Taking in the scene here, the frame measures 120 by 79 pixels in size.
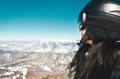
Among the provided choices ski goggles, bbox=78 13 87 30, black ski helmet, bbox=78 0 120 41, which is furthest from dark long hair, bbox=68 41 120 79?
ski goggles, bbox=78 13 87 30

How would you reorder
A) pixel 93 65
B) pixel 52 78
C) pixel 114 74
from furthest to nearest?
pixel 52 78 < pixel 93 65 < pixel 114 74

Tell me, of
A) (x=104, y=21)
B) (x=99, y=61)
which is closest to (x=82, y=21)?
(x=104, y=21)

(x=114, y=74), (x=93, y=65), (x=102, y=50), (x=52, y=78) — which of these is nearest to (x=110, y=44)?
(x=102, y=50)

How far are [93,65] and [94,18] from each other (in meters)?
0.53

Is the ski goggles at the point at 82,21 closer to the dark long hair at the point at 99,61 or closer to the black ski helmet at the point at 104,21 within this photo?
the black ski helmet at the point at 104,21

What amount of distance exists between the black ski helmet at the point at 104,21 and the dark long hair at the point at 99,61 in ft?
0.31

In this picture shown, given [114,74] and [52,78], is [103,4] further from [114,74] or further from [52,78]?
[52,78]

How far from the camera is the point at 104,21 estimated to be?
2998 millimetres

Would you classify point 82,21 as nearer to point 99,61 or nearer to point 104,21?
point 104,21

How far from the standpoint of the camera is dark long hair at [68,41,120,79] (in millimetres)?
2891

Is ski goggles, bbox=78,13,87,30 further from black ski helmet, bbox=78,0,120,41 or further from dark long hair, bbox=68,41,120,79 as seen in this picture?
dark long hair, bbox=68,41,120,79

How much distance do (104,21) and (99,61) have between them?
453 mm

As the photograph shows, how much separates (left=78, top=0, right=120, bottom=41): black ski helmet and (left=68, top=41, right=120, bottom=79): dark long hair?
0.09 m

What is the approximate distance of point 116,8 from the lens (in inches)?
118
